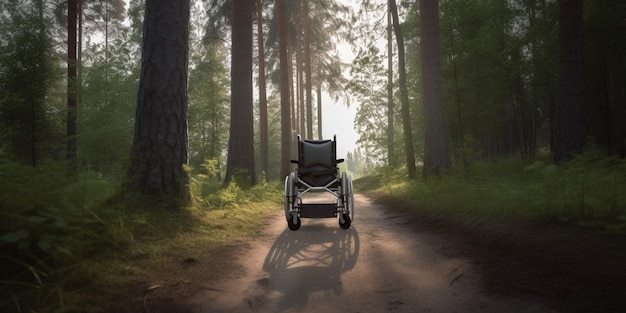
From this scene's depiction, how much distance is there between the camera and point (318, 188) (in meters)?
5.61

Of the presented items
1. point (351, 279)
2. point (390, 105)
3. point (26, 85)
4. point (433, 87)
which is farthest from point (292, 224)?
point (390, 105)

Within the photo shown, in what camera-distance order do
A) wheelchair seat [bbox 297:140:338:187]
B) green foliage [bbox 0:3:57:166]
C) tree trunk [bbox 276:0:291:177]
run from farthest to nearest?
tree trunk [bbox 276:0:291:177] → green foliage [bbox 0:3:57:166] → wheelchair seat [bbox 297:140:338:187]

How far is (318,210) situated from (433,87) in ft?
20.6

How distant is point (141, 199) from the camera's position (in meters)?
4.45

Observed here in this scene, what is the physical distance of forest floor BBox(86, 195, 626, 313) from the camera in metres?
2.41

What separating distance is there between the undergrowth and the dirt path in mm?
698

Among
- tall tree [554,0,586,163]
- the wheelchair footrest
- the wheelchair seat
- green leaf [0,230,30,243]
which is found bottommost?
the wheelchair footrest

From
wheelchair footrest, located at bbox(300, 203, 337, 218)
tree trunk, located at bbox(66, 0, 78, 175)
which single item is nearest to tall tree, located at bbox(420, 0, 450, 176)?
wheelchair footrest, located at bbox(300, 203, 337, 218)

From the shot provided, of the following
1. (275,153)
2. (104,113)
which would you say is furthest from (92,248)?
(275,153)

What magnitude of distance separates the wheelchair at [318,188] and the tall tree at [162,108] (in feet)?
5.52

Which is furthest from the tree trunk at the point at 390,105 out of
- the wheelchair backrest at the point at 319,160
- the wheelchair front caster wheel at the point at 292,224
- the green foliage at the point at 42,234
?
the green foliage at the point at 42,234

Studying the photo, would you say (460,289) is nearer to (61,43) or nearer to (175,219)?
(175,219)

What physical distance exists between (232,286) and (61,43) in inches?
791

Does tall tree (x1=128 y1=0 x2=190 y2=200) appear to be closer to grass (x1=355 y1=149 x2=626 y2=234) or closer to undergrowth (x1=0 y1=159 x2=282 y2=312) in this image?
undergrowth (x1=0 y1=159 x2=282 y2=312)
